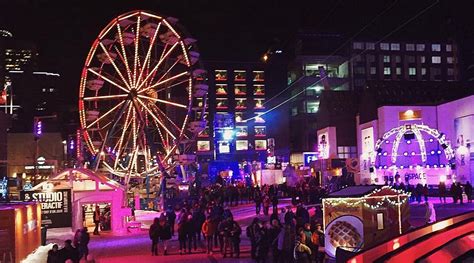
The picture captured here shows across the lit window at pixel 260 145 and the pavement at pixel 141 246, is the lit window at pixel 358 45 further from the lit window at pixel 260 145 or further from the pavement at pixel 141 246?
the pavement at pixel 141 246

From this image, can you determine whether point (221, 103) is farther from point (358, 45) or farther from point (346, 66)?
point (358, 45)

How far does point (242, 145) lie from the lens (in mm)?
114312

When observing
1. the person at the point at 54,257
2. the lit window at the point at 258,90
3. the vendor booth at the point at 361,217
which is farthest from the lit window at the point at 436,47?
the person at the point at 54,257

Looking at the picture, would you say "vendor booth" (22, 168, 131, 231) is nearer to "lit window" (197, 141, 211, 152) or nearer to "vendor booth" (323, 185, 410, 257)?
"vendor booth" (323, 185, 410, 257)

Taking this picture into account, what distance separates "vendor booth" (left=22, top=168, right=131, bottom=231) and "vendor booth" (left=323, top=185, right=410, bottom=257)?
16.2m

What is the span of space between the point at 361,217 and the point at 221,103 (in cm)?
10026

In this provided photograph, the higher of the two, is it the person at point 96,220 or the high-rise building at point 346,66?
the high-rise building at point 346,66

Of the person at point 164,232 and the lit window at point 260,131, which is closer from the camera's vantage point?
the person at point 164,232

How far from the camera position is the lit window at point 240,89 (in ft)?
383

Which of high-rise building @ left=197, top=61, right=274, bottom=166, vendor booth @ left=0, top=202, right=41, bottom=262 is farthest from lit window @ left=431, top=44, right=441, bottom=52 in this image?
vendor booth @ left=0, top=202, right=41, bottom=262

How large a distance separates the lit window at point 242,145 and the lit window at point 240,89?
1007 centimetres

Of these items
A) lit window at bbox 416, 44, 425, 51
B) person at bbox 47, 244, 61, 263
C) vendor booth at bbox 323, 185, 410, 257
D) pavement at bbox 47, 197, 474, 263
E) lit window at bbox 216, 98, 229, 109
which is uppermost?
lit window at bbox 416, 44, 425, 51

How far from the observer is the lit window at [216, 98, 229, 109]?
375 ft

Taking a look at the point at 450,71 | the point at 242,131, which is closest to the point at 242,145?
the point at 242,131
